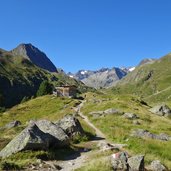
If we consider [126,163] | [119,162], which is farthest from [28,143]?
[126,163]

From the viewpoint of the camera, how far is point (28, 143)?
28.2 meters

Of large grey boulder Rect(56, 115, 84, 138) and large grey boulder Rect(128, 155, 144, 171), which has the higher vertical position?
large grey boulder Rect(56, 115, 84, 138)

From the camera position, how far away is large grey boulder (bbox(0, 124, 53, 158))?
1110 inches

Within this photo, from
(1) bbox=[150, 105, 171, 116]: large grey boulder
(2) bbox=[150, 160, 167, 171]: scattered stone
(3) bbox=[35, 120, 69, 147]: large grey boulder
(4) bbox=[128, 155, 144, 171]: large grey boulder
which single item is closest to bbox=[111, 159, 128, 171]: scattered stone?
(4) bbox=[128, 155, 144, 171]: large grey boulder

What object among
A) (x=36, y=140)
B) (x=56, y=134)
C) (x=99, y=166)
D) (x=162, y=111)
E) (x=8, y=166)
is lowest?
(x=99, y=166)

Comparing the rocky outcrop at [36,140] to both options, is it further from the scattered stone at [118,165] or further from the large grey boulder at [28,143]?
the scattered stone at [118,165]

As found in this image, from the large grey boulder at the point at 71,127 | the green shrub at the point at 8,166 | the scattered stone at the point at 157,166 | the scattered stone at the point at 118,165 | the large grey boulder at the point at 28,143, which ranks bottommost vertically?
the scattered stone at the point at 157,166

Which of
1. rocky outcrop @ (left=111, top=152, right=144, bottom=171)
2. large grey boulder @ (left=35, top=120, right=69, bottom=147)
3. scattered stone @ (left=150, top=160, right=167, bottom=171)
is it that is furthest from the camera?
large grey boulder @ (left=35, top=120, right=69, bottom=147)

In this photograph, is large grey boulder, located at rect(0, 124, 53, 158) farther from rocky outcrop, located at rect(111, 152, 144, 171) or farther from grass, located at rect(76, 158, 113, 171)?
rocky outcrop, located at rect(111, 152, 144, 171)

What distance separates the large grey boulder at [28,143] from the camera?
28188mm

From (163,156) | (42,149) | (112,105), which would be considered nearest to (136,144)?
(163,156)

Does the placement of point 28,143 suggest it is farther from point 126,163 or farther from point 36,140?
point 126,163

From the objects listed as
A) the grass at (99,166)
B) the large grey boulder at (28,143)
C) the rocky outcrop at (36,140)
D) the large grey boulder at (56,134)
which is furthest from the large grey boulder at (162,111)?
the grass at (99,166)

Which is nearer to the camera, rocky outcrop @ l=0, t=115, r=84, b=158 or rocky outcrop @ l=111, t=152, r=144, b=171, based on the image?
rocky outcrop @ l=111, t=152, r=144, b=171
